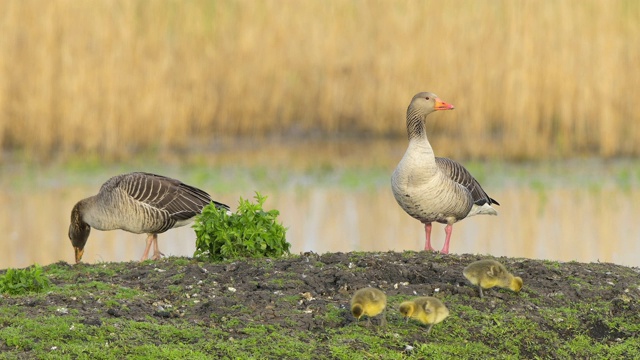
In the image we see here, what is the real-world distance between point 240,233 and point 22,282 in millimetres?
1930

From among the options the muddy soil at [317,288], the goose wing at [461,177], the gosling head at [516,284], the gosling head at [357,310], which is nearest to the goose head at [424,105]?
the goose wing at [461,177]

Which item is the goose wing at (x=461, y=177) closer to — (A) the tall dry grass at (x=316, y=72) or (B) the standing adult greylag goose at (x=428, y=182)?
(B) the standing adult greylag goose at (x=428, y=182)

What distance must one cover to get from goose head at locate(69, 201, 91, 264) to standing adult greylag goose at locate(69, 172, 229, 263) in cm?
20

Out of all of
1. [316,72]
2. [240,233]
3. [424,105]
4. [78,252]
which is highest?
[316,72]

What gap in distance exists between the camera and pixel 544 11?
19.9 meters

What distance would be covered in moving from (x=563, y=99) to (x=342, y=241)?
7.41 metres

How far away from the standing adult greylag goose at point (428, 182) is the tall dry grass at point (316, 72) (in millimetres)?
7434

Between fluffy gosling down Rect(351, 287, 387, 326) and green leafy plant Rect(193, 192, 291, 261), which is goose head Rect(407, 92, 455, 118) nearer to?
green leafy plant Rect(193, 192, 291, 261)

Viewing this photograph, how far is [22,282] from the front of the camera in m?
8.49

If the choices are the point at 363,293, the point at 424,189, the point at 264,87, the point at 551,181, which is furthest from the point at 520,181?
the point at 363,293

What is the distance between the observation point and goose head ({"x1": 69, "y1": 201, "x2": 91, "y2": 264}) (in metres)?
12.0

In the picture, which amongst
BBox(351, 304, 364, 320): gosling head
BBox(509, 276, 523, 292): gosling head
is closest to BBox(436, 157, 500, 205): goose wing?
BBox(509, 276, 523, 292): gosling head

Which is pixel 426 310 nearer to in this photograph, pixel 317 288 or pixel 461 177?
pixel 317 288

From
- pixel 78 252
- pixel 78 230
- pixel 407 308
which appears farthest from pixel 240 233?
pixel 78 252
